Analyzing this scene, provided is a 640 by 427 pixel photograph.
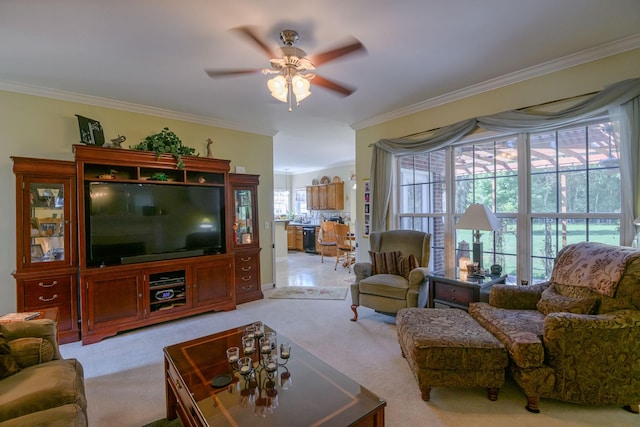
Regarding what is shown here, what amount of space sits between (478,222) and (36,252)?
14.6 ft

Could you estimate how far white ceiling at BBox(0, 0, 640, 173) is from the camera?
195cm

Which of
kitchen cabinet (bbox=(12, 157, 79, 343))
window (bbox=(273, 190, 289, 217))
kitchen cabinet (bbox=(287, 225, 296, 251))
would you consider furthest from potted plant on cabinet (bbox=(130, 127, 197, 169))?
window (bbox=(273, 190, 289, 217))

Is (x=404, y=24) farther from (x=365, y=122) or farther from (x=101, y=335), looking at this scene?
(x=101, y=335)

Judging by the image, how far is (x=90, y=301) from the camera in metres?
3.02

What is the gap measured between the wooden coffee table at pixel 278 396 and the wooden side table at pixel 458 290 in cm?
175

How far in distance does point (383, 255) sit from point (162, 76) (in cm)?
314

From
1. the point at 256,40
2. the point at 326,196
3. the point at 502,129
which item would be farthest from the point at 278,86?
the point at 326,196

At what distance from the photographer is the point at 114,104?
11.6 ft

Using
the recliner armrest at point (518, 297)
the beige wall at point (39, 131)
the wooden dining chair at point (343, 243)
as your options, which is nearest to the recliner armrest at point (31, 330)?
A: the beige wall at point (39, 131)

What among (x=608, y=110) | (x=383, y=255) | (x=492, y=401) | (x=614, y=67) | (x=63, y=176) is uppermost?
(x=614, y=67)

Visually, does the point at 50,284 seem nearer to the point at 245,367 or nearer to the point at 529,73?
the point at 245,367

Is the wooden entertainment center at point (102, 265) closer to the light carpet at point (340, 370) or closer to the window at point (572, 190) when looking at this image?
the light carpet at point (340, 370)

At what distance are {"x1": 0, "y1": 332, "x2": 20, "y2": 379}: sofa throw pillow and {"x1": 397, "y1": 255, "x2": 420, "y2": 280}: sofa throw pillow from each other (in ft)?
10.9

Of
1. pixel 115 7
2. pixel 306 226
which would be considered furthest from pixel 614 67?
pixel 306 226
